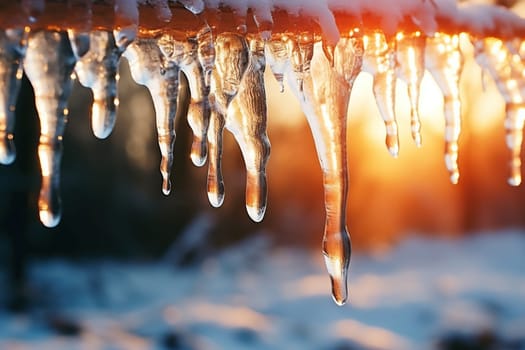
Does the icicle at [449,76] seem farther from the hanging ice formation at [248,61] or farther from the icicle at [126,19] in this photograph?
the icicle at [126,19]

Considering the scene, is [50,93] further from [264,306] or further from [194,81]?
[264,306]

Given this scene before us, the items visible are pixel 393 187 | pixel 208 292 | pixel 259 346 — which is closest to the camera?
pixel 259 346

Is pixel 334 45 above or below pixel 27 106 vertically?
below

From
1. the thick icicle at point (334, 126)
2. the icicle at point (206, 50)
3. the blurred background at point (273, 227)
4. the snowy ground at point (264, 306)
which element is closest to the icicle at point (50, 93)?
the icicle at point (206, 50)

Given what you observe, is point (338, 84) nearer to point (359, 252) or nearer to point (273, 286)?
point (273, 286)

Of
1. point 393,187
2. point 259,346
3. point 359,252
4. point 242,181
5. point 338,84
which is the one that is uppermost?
point 393,187

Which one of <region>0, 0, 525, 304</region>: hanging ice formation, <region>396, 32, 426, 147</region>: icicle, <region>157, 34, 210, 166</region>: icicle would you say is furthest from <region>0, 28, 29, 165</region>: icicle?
<region>396, 32, 426, 147</region>: icicle

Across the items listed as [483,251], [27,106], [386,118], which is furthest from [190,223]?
[386,118]
